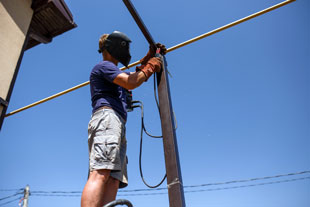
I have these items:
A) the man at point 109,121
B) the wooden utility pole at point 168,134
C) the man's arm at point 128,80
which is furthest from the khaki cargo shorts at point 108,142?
the wooden utility pole at point 168,134

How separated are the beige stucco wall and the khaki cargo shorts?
8.12ft

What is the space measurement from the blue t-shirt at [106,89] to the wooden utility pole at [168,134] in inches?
14.5

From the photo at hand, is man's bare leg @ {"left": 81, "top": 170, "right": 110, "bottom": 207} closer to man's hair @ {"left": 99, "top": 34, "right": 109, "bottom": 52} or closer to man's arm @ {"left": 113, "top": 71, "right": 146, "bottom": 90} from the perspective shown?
man's arm @ {"left": 113, "top": 71, "right": 146, "bottom": 90}

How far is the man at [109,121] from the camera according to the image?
1479mm

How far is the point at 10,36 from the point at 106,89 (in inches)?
111

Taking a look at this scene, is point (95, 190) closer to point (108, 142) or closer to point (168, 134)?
point (108, 142)

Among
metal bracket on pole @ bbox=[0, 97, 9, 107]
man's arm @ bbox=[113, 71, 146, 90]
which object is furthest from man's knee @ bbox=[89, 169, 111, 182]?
metal bracket on pole @ bbox=[0, 97, 9, 107]

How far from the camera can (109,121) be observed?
1.67 metres

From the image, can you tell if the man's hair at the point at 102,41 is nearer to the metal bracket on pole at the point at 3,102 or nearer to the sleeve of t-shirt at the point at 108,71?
the sleeve of t-shirt at the point at 108,71

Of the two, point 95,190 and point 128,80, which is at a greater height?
point 128,80

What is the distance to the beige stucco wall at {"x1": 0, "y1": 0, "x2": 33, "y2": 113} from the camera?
3.45 metres

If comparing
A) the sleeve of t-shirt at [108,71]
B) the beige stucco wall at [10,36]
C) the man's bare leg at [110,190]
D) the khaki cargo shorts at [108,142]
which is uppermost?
the beige stucco wall at [10,36]

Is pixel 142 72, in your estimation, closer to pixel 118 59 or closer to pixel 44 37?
pixel 118 59

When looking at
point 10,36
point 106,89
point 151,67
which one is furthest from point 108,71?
point 10,36
